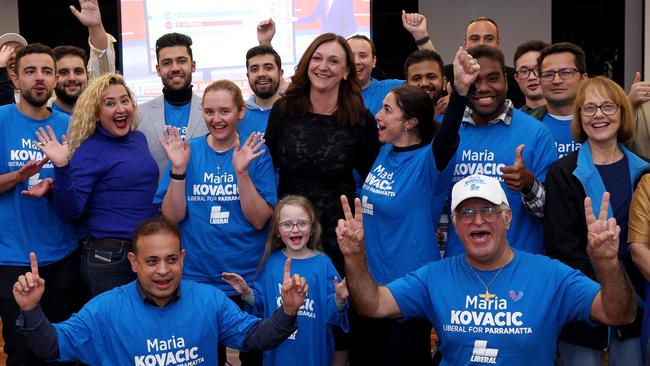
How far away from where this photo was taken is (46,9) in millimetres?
10477

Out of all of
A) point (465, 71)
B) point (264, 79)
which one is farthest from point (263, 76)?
point (465, 71)

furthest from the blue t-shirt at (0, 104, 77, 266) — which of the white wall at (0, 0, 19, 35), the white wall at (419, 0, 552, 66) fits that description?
the white wall at (419, 0, 552, 66)

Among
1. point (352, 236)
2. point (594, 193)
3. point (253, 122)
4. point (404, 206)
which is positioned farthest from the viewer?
point (253, 122)

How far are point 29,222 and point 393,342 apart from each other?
1726 millimetres

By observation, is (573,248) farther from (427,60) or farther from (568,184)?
(427,60)

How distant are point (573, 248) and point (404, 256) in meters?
0.65

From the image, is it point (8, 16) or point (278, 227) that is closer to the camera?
point (278, 227)

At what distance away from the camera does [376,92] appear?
4.70m

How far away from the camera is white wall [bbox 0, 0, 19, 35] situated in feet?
30.7

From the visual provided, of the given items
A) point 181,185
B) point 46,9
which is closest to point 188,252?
point 181,185

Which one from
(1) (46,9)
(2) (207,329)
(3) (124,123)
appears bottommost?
(2) (207,329)

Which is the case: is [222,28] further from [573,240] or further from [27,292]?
[27,292]

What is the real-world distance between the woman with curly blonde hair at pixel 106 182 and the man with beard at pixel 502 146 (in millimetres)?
1385

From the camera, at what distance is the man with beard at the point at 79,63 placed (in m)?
4.63
